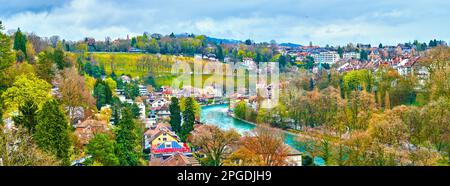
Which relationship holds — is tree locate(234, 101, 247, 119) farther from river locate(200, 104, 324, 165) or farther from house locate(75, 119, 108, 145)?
house locate(75, 119, 108, 145)

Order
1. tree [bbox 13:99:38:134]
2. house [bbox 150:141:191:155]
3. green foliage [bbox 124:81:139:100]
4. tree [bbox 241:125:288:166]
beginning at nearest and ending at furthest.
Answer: tree [bbox 13:99:38:134], tree [bbox 241:125:288:166], house [bbox 150:141:191:155], green foliage [bbox 124:81:139:100]

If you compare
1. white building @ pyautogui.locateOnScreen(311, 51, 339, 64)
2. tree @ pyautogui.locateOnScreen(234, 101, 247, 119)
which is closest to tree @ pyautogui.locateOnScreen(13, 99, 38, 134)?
tree @ pyautogui.locateOnScreen(234, 101, 247, 119)

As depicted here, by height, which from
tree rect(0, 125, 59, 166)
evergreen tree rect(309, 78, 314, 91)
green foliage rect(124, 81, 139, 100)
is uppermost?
tree rect(0, 125, 59, 166)

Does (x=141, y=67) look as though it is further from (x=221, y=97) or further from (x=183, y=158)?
(x=183, y=158)

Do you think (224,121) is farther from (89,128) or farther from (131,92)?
(89,128)

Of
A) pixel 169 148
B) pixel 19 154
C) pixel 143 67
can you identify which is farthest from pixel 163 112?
pixel 19 154

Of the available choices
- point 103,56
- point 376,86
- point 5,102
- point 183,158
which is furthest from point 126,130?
point 103,56

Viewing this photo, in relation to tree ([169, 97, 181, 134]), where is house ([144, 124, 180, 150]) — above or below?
below
